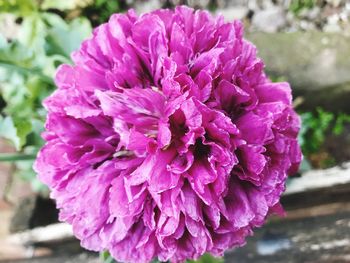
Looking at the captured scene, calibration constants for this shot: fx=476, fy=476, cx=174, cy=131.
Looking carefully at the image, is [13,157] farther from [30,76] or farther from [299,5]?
[299,5]

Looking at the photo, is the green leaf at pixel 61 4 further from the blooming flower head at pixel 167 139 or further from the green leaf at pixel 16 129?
the blooming flower head at pixel 167 139

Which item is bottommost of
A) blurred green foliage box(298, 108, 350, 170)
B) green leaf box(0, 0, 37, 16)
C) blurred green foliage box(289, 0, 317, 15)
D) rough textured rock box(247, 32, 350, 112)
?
blurred green foliage box(298, 108, 350, 170)

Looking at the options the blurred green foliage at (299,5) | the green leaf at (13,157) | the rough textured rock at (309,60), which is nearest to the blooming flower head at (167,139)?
the green leaf at (13,157)

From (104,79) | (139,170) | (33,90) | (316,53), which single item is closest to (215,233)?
(139,170)

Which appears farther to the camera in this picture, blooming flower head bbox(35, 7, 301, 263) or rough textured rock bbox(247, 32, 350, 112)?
rough textured rock bbox(247, 32, 350, 112)

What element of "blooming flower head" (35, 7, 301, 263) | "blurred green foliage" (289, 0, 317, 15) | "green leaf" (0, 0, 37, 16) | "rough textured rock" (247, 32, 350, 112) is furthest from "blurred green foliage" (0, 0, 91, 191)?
"blurred green foliage" (289, 0, 317, 15)

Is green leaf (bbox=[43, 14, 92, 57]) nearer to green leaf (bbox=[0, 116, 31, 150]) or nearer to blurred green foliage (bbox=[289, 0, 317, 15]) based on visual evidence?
green leaf (bbox=[0, 116, 31, 150])

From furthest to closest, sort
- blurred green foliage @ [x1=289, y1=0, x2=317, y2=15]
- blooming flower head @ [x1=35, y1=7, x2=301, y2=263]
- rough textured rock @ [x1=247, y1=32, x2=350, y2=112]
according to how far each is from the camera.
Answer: blurred green foliage @ [x1=289, y1=0, x2=317, y2=15] → rough textured rock @ [x1=247, y1=32, x2=350, y2=112] → blooming flower head @ [x1=35, y1=7, x2=301, y2=263]

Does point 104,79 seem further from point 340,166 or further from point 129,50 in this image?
point 340,166
